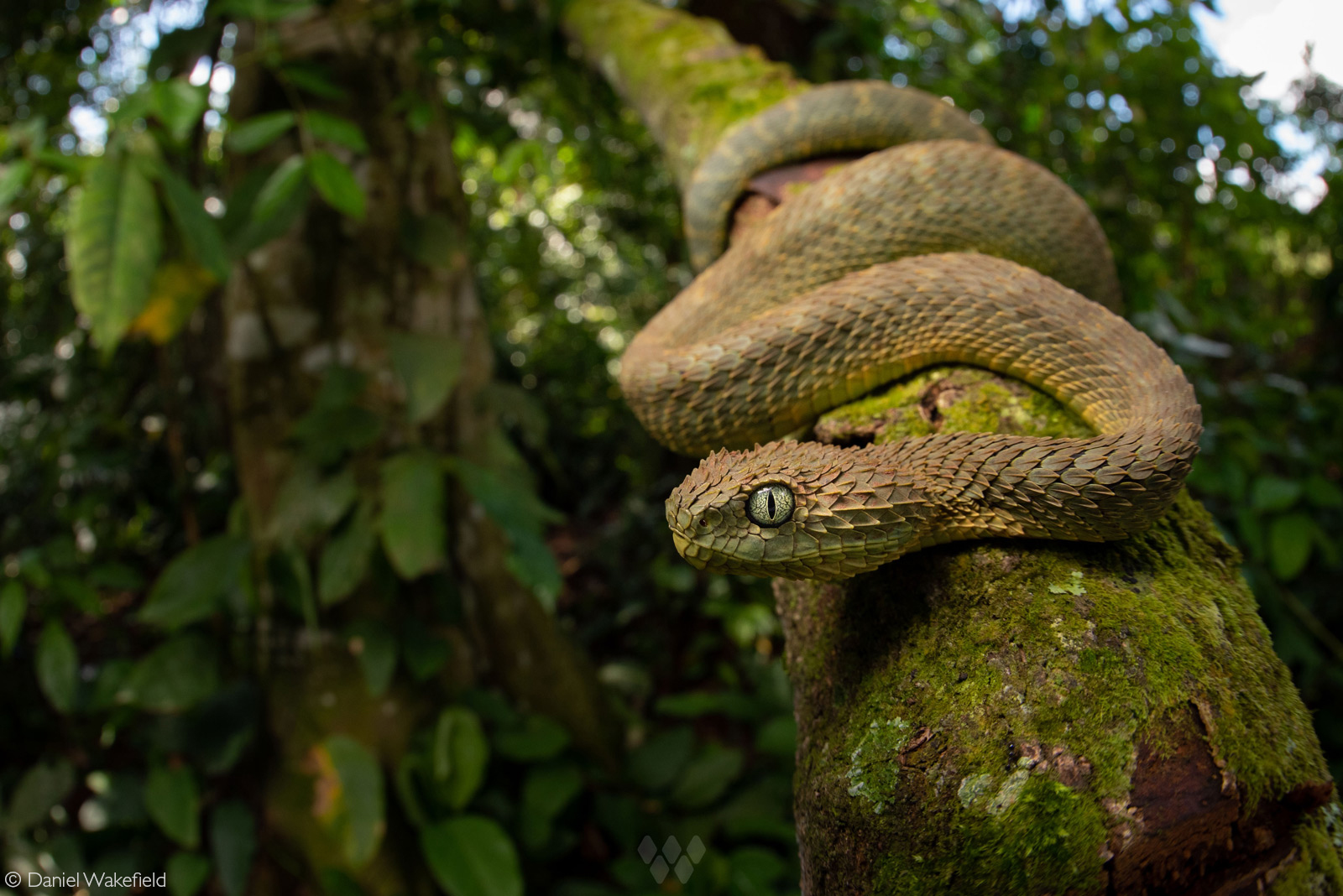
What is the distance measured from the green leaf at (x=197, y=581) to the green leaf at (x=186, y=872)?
0.72 metres

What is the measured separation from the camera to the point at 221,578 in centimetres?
231

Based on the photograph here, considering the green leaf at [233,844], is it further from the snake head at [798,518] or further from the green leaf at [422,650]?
the snake head at [798,518]

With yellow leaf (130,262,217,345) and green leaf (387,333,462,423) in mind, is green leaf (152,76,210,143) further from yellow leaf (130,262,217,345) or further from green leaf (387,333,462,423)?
green leaf (387,333,462,423)

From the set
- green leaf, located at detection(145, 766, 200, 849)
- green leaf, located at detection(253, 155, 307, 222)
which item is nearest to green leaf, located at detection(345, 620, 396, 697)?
green leaf, located at detection(145, 766, 200, 849)

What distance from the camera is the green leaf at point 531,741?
2549 millimetres

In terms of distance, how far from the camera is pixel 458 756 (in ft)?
7.98

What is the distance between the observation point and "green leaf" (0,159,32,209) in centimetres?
162

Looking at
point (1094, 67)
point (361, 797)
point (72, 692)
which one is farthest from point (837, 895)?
point (1094, 67)

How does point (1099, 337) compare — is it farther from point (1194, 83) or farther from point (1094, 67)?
point (1094, 67)

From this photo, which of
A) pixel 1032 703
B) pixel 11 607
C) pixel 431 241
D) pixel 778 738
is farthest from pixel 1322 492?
pixel 11 607

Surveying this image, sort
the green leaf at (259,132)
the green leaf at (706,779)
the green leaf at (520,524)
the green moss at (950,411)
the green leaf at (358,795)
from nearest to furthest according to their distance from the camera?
the green moss at (950,411) → the green leaf at (259,132) → the green leaf at (520,524) → the green leaf at (358,795) → the green leaf at (706,779)

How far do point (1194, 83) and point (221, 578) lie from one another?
343 centimetres

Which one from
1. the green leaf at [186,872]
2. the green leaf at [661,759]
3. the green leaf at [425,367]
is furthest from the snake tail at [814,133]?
the green leaf at [186,872]

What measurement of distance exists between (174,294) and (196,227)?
1.94ft
